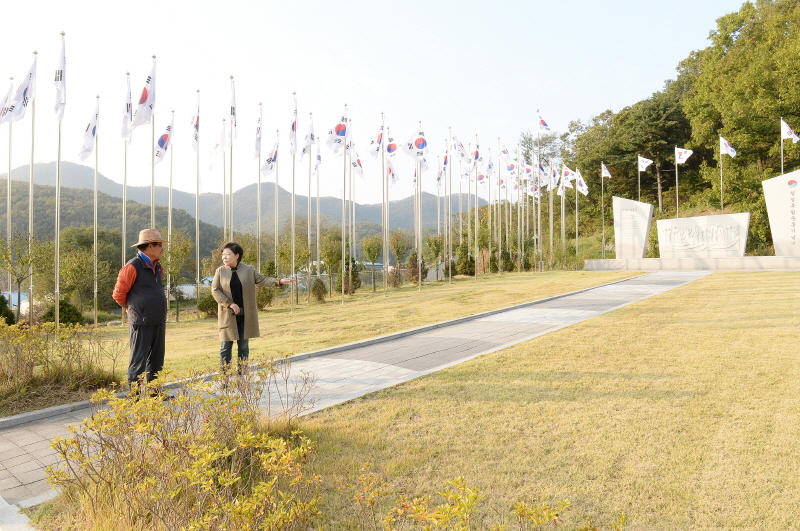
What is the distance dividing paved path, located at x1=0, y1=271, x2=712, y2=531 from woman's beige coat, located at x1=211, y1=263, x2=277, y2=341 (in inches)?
42.5

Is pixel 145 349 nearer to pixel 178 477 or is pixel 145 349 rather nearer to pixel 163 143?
pixel 178 477

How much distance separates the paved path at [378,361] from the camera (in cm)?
347

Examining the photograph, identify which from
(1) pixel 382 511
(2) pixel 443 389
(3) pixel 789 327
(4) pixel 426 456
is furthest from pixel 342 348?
(3) pixel 789 327

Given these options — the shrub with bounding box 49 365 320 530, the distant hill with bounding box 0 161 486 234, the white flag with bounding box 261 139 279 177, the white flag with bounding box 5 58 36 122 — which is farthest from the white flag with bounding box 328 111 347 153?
the distant hill with bounding box 0 161 486 234

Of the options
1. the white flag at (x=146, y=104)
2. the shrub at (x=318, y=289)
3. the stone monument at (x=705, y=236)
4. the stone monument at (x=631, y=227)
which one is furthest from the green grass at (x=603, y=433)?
the stone monument at (x=631, y=227)

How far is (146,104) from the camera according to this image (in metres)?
14.4

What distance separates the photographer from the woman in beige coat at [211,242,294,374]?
5207mm

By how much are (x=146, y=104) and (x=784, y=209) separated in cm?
3009

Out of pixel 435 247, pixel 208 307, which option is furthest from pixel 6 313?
pixel 435 247

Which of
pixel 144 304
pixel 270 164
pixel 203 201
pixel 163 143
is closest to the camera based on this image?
pixel 144 304

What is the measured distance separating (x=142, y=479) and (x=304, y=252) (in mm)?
Result: 18709

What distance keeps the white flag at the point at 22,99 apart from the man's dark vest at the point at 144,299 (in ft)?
38.8

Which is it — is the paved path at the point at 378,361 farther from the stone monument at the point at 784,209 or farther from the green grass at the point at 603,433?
the stone monument at the point at 784,209

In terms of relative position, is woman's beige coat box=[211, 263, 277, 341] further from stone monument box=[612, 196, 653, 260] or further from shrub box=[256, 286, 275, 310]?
stone monument box=[612, 196, 653, 260]
